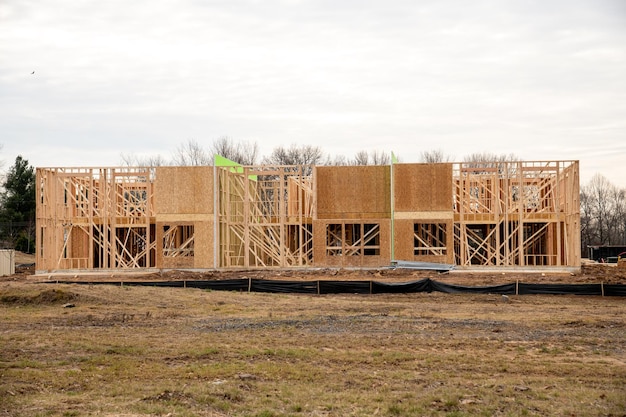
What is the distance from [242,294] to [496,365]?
14.0 meters

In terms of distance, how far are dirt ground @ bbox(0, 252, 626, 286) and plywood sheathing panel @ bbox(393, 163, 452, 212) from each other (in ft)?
9.86

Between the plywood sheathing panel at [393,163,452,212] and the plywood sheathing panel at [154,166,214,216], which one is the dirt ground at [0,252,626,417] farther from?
the plywood sheathing panel at [154,166,214,216]

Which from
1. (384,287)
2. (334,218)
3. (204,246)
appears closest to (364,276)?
(334,218)

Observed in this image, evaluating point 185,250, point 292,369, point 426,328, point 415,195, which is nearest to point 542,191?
→ point 415,195

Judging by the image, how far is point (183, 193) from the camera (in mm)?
34250

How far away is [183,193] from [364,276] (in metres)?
8.91

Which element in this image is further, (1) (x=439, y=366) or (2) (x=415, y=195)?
(2) (x=415, y=195)

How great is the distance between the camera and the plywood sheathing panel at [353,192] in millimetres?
34156

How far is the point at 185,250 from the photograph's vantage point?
3525 centimetres

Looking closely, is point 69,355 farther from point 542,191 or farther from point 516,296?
point 542,191

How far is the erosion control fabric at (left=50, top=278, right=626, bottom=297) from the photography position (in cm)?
2505

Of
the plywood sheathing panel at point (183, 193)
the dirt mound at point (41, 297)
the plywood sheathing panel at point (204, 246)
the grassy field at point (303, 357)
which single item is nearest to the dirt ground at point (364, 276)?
the plywood sheathing panel at point (204, 246)

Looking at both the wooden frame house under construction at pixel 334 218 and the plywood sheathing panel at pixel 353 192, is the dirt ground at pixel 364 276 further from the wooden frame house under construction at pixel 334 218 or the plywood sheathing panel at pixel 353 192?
the plywood sheathing panel at pixel 353 192

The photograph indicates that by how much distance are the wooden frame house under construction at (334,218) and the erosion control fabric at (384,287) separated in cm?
657
